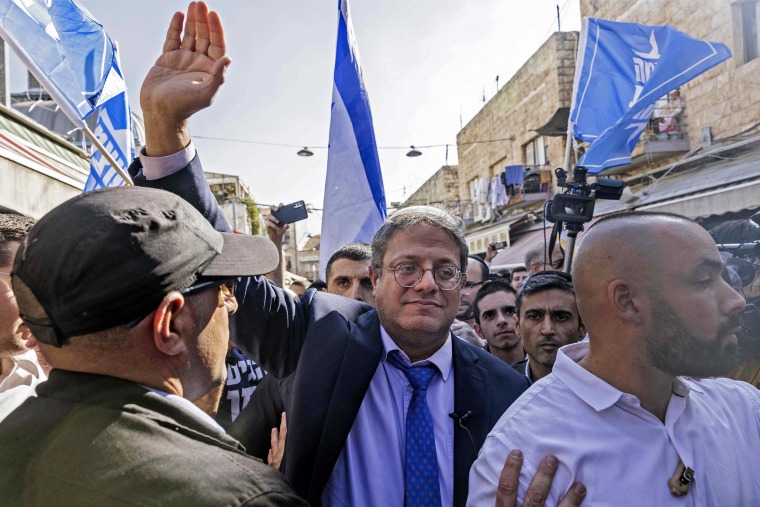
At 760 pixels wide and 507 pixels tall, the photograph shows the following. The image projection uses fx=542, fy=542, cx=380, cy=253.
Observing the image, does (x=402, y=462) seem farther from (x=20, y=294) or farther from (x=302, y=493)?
(x=20, y=294)

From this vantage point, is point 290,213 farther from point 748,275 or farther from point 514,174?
point 514,174

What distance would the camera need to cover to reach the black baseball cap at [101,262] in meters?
0.93

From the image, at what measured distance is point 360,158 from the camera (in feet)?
12.3

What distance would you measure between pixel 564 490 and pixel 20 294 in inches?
51.2

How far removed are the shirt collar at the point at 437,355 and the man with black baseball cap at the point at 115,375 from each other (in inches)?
40.1

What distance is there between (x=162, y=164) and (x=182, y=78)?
0.92 feet

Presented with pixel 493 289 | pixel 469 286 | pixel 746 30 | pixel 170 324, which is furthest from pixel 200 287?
pixel 746 30

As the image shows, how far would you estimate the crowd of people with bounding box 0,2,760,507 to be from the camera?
3.05 ft

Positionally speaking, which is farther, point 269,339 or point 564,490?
point 269,339

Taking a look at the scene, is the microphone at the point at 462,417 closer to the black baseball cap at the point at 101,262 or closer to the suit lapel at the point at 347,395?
the suit lapel at the point at 347,395

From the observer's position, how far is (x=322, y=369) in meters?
1.82

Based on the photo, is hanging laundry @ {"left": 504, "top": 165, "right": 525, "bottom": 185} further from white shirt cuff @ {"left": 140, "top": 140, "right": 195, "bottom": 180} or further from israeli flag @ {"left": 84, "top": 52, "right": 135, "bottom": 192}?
white shirt cuff @ {"left": 140, "top": 140, "right": 195, "bottom": 180}

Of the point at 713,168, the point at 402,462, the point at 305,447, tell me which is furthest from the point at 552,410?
the point at 713,168

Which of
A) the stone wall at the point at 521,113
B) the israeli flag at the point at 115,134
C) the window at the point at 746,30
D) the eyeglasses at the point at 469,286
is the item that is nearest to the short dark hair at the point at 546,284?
the eyeglasses at the point at 469,286
